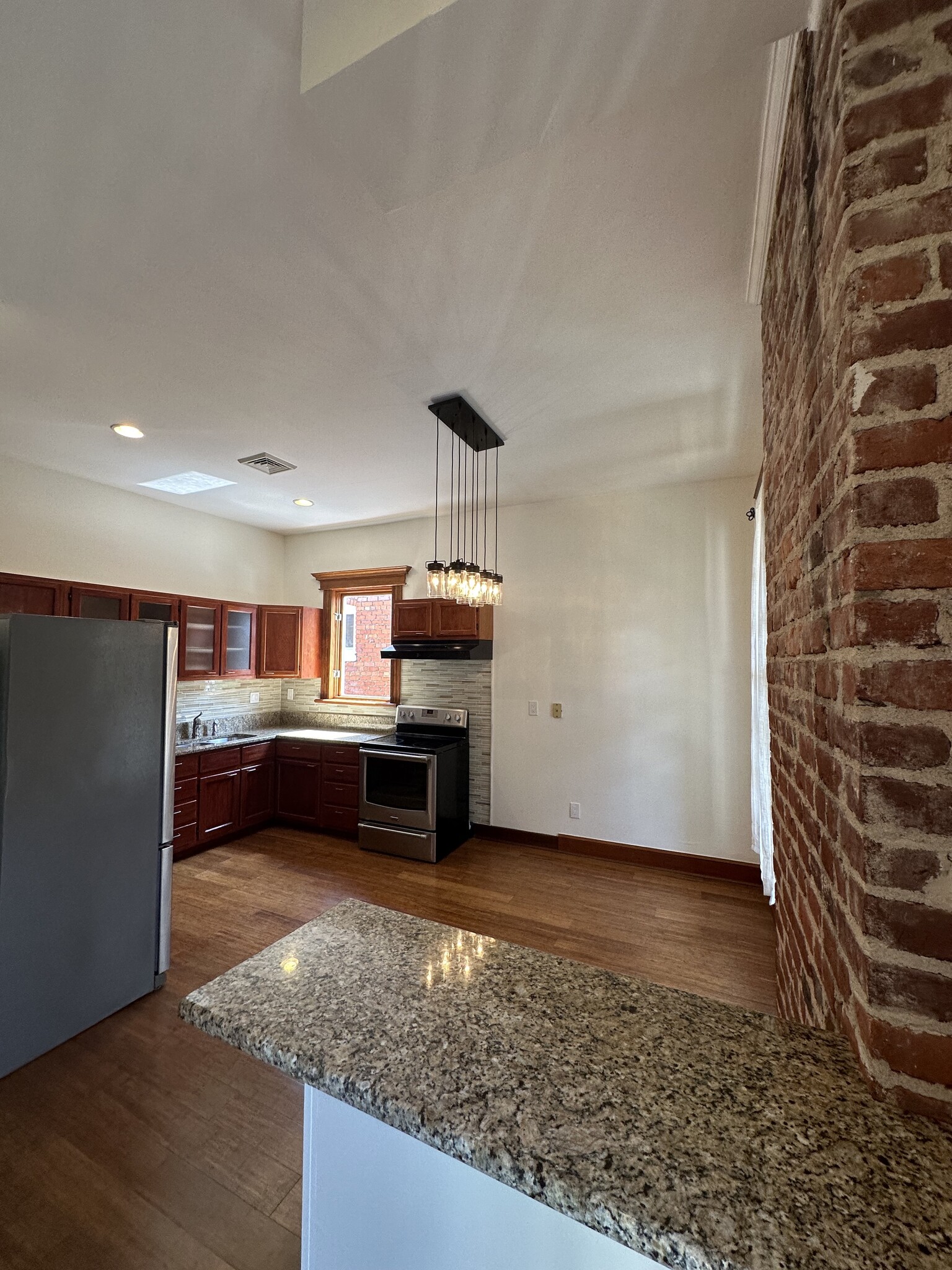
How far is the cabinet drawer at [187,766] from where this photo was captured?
3.80 metres

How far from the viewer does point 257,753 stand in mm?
4473

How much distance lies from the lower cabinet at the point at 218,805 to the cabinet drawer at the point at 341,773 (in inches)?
28.6

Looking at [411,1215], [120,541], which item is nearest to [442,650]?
[120,541]

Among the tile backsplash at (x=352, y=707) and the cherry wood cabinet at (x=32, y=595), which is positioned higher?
the cherry wood cabinet at (x=32, y=595)

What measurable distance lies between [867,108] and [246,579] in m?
5.28

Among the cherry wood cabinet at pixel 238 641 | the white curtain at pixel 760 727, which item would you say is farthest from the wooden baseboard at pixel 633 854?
the cherry wood cabinet at pixel 238 641

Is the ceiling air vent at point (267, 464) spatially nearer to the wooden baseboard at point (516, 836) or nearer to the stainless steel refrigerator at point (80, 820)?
the stainless steel refrigerator at point (80, 820)

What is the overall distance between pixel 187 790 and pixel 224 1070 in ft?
7.71

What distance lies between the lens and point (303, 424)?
2.81 meters

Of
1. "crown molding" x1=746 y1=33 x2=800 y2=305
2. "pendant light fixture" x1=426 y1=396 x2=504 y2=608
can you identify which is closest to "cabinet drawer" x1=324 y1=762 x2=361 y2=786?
"pendant light fixture" x1=426 y1=396 x2=504 y2=608

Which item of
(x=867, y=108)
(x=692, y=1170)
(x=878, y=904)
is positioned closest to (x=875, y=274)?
(x=867, y=108)

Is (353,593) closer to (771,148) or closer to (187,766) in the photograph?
(187,766)

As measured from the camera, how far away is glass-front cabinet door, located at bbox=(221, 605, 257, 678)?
14.9ft

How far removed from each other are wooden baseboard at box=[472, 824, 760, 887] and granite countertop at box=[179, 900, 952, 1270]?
3165 mm
